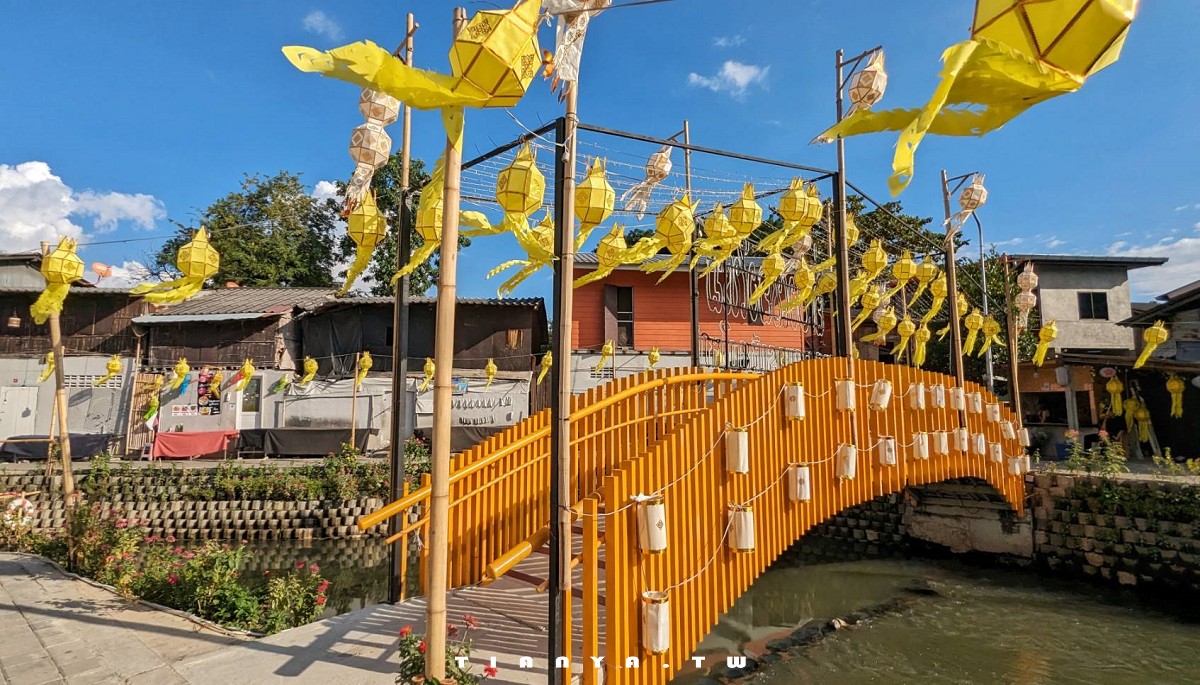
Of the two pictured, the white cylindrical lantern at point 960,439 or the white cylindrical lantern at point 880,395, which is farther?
the white cylindrical lantern at point 960,439

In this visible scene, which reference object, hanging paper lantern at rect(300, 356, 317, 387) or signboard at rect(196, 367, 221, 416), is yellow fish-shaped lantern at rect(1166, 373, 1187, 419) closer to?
hanging paper lantern at rect(300, 356, 317, 387)

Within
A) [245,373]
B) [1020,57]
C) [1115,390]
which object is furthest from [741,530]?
[245,373]

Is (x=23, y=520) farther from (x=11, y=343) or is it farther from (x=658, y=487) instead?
(x=11, y=343)

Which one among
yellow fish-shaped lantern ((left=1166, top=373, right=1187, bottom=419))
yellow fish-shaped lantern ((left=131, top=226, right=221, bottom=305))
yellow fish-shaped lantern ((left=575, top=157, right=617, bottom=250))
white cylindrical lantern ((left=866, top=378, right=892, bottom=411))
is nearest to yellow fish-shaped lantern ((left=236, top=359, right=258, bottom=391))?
yellow fish-shaped lantern ((left=131, top=226, right=221, bottom=305))

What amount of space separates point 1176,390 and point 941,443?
1076cm

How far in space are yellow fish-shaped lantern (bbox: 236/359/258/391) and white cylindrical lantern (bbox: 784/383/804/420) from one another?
1865 cm

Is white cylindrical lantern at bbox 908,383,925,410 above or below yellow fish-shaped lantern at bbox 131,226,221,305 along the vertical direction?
below

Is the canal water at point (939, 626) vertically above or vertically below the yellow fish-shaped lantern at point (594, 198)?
below

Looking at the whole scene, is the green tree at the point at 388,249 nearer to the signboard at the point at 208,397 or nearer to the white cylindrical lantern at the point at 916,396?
the signboard at the point at 208,397

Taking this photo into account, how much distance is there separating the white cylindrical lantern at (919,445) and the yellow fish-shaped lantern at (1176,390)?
37.7ft

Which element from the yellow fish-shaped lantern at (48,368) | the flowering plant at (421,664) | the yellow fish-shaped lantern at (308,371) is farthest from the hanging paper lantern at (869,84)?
the yellow fish-shaped lantern at (308,371)

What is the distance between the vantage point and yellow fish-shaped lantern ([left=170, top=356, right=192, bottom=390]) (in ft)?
61.1

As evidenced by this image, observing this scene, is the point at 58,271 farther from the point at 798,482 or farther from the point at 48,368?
the point at 48,368

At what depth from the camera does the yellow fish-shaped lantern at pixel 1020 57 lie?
227 centimetres
